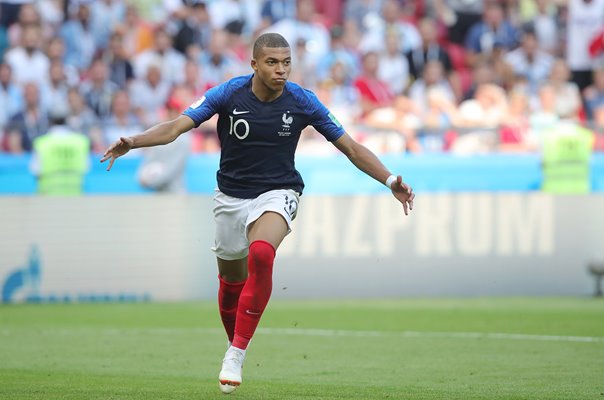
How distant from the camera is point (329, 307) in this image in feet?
49.4

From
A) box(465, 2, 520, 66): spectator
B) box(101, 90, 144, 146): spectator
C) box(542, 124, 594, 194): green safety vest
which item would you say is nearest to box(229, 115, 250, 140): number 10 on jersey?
box(101, 90, 144, 146): spectator

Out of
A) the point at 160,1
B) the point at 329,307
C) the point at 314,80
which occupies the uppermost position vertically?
the point at 160,1

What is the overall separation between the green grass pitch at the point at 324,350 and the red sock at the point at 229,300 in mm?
424

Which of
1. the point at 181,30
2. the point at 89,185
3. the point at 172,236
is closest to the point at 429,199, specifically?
the point at 172,236

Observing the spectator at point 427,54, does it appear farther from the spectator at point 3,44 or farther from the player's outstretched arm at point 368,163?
the player's outstretched arm at point 368,163

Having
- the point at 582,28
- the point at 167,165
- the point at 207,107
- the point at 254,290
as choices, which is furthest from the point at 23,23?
the point at 254,290

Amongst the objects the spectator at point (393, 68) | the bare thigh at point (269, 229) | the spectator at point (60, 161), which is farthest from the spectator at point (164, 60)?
the bare thigh at point (269, 229)

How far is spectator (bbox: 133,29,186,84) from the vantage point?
66.3ft

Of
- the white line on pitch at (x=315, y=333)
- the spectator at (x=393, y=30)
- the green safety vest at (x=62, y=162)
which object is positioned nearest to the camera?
the white line on pitch at (x=315, y=333)

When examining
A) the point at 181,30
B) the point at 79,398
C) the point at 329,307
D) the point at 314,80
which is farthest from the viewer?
the point at 181,30

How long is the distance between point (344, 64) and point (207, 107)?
38.1ft

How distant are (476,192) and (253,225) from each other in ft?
27.0

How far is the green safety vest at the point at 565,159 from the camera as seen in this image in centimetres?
1666

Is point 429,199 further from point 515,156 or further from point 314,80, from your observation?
point 314,80
